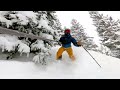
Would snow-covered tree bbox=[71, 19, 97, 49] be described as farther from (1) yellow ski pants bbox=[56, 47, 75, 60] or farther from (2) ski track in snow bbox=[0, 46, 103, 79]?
(1) yellow ski pants bbox=[56, 47, 75, 60]

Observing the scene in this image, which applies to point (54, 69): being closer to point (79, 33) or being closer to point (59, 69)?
point (59, 69)

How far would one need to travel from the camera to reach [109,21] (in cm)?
3719

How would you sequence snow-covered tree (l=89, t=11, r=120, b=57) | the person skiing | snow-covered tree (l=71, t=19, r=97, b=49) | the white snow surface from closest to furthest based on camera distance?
1. the white snow surface
2. the person skiing
3. snow-covered tree (l=89, t=11, r=120, b=57)
4. snow-covered tree (l=71, t=19, r=97, b=49)

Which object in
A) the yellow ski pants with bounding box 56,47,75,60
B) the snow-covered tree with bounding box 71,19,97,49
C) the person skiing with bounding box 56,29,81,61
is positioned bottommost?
the yellow ski pants with bounding box 56,47,75,60

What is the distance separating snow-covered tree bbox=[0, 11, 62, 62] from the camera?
32.0 ft

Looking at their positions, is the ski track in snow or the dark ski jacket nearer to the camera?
the ski track in snow

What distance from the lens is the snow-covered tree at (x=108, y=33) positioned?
114ft

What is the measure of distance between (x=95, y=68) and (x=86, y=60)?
819 millimetres

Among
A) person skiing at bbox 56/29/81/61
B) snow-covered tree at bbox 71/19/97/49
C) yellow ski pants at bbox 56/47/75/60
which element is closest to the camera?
person skiing at bbox 56/29/81/61

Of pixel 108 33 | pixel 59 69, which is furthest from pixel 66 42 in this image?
pixel 108 33

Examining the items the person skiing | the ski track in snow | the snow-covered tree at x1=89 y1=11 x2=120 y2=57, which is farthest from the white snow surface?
the snow-covered tree at x1=89 y1=11 x2=120 y2=57

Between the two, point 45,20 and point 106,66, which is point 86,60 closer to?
point 106,66

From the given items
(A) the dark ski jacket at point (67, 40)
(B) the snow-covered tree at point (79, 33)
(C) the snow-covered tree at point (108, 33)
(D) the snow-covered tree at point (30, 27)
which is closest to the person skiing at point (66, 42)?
(A) the dark ski jacket at point (67, 40)

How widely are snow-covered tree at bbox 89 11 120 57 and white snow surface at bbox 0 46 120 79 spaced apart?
78.1 ft
